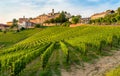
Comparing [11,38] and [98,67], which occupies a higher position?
[98,67]

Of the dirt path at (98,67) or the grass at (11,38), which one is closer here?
the dirt path at (98,67)

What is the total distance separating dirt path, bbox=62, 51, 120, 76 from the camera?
107 ft

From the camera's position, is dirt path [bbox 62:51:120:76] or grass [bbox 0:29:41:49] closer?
dirt path [bbox 62:51:120:76]

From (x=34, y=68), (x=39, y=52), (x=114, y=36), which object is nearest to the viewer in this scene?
(x=34, y=68)

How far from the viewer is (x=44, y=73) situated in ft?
104

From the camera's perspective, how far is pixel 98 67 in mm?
35469

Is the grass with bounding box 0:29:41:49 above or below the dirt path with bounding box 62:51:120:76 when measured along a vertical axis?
below

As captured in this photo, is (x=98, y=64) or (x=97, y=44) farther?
(x=97, y=44)

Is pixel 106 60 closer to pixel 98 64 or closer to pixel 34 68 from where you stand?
pixel 98 64

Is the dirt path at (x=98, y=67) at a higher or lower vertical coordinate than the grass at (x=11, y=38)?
higher

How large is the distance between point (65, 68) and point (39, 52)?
672 centimetres

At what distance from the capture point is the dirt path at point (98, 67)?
32500 mm

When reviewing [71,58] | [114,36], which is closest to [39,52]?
[71,58]

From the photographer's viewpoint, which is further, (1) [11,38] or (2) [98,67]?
(1) [11,38]
